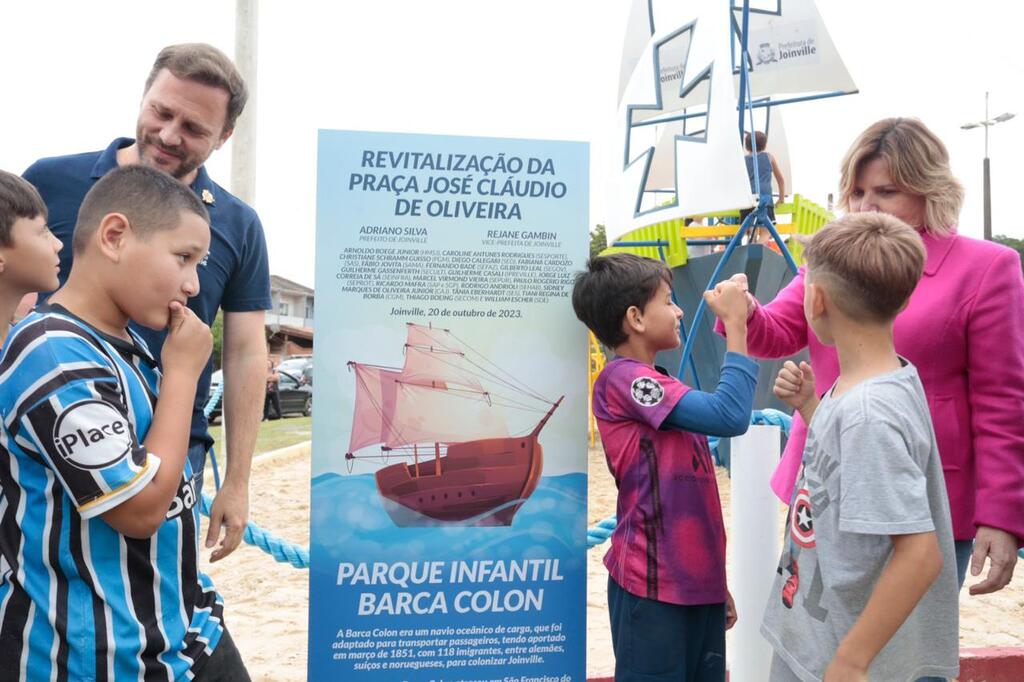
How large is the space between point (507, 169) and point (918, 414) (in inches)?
60.5

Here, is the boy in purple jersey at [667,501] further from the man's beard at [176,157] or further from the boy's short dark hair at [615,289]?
the man's beard at [176,157]

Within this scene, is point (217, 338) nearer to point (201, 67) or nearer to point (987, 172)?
point (987, 172)

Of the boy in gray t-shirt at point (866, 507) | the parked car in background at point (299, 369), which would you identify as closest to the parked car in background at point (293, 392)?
the parked car in background at point (299, 369)

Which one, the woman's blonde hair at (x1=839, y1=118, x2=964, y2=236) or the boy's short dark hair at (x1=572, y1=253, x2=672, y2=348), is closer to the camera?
the woman's blonde hair at (x1=839, y1=118, x2=964, y2=236)

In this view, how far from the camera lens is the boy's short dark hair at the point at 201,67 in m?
2.20

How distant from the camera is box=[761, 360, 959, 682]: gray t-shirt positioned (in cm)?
155

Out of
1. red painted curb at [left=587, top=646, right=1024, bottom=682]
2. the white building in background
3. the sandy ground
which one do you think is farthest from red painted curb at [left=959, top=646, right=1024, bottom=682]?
the white building in background

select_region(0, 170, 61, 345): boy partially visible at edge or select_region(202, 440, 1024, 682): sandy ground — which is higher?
select_region(0, 170, 61, 345): boy partially visible at edge

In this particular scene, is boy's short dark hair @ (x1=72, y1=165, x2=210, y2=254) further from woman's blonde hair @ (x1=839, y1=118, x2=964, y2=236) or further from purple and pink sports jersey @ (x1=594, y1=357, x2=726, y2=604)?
woman's blonde hair @ (x1=839, y1=118, x2=964, y2=236)

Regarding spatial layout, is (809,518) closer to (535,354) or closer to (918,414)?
(918,414)

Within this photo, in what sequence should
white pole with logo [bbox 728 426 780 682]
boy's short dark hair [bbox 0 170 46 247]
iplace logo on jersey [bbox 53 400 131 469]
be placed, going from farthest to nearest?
white pole with logo [bbox 728 426 780 682] < boy's short dark hair [bbox 0 170 46 247] < iplace logo on jersey [bbox 53 400 131 469]

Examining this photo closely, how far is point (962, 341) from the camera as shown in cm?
198

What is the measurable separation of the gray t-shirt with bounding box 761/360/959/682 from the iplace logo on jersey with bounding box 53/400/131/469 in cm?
139

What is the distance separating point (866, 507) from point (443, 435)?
4.72 feet
